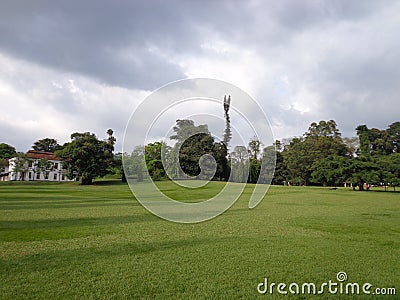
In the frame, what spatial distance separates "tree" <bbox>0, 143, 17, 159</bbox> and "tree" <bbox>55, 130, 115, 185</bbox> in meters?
40.3

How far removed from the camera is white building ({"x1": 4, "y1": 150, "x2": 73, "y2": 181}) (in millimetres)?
71438

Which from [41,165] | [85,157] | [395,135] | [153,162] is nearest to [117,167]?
[85,157]

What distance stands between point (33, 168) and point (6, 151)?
14.4 m

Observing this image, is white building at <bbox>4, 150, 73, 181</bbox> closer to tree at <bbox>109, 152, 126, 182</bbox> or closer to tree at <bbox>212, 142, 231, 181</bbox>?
tree at <bbox>109, 152, 126, 182</bbox>

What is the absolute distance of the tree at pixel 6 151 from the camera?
87438 millimetres

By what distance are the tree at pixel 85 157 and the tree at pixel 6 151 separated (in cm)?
4032

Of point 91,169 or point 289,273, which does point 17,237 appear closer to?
point 289,273

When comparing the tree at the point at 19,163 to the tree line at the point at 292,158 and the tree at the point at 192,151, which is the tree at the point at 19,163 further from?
the tree at the point at 192,151

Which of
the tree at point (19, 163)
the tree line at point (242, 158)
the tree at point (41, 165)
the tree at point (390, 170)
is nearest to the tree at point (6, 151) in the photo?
the tree line at point (242, 158)

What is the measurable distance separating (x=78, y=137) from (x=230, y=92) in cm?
5250

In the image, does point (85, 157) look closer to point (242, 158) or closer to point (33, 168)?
point (33, 168)

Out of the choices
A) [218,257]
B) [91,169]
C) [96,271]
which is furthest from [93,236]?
[91,169]

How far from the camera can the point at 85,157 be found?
55.9 m

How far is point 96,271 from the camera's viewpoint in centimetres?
614
